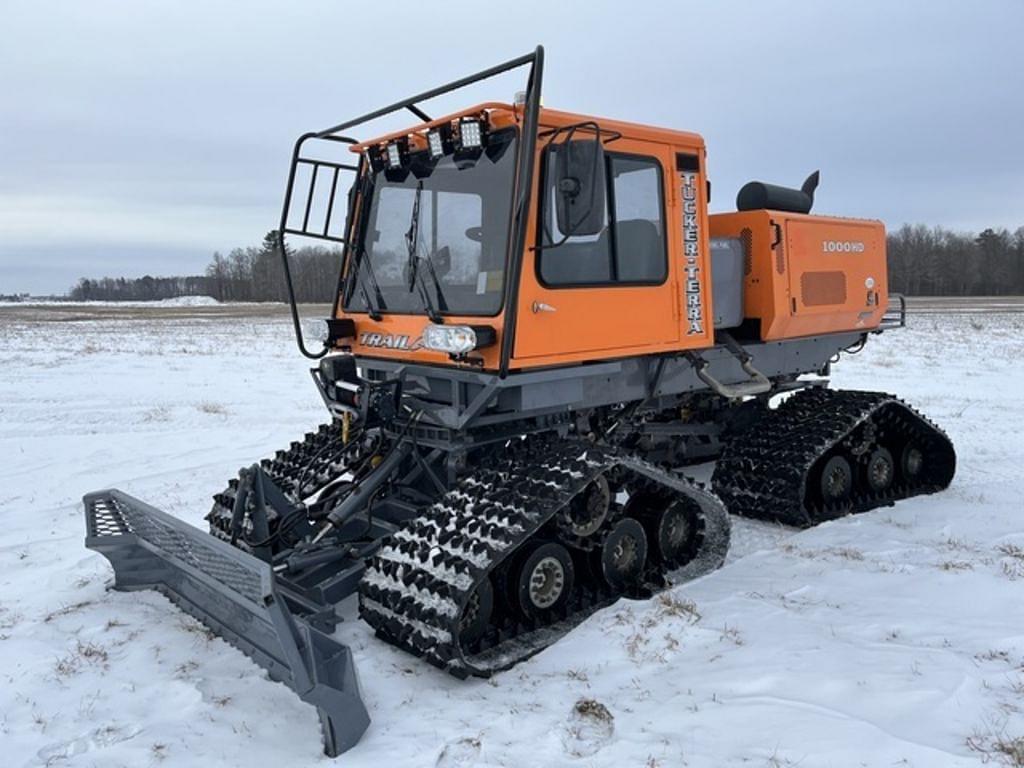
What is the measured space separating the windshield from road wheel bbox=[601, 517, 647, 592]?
1.54 metres

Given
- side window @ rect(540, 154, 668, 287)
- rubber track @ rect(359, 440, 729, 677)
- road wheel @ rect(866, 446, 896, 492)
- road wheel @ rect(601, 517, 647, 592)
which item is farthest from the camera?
road wheel @ rect(866, 446, 896, 492)

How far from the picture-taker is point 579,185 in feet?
13.1

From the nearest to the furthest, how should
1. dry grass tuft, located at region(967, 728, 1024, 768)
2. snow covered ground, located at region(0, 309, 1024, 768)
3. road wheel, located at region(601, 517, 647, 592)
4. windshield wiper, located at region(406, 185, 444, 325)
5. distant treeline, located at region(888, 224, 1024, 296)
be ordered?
dry grass tuft, located at region(967, 728, 1024, 768) < snow covered ground, located at region(0, 309, 1024, 768) < road wheel, located at region(601, 517, 647, 592) < windshield wiper, located at region(406, 185, 444, 325) < distant treeline, located at region(888, 224, 1024, 296)

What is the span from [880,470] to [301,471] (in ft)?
16.7

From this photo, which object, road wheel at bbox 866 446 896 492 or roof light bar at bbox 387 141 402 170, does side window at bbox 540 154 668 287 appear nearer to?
roof light bar at bbox 387 141 402 170

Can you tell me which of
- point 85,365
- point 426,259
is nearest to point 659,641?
point 426,259

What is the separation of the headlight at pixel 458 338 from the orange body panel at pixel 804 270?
287 centimetres

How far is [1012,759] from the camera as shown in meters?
3.11

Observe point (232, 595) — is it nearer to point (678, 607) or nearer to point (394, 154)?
point (678, 607)

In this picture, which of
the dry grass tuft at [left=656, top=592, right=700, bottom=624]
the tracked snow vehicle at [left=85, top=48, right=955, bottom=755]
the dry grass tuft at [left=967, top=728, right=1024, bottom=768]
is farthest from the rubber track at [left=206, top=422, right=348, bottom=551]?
the dry grass tuft at [left=967, top=728, right=1024, bottom=768]

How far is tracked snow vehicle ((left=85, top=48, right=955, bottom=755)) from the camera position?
405cm

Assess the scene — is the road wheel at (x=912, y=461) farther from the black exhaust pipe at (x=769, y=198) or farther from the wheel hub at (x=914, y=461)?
the black exhaust pipe at (x=769, y=198)

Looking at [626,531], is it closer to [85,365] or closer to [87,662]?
[87,662]

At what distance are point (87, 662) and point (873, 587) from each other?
462 cm
